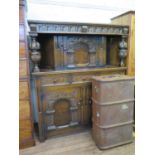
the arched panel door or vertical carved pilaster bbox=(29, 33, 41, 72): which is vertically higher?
vertical carved pilaster bbox=(29, 33, 41, 72)

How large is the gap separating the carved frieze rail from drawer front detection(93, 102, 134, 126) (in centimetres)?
109

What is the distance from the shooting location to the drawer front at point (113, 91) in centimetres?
190

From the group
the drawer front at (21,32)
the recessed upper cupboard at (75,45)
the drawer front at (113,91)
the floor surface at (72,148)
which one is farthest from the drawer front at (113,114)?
the drawer front at (21,32)

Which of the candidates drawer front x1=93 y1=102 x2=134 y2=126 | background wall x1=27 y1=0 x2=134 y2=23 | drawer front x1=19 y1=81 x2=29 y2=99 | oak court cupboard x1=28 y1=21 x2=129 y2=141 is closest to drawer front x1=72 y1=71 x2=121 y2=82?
oak court cupboard x1=28 y1=21 x2=129 y2=141

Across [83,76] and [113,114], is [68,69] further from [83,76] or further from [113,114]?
[113,114]

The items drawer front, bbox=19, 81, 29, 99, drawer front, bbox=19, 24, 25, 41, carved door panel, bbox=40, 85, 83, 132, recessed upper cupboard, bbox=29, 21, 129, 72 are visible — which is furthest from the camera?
carved door panel, bbox=40, 85, 83, 132

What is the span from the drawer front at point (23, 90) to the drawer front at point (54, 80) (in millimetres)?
235

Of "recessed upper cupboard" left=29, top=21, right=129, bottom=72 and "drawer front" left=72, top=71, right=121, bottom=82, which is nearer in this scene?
"recessed upper cupboard" left=29, top=21, right=129, bottom=72

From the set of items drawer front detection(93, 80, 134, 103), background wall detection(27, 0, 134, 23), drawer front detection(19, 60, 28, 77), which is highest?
background wall detection(27, 0, 134, 23)

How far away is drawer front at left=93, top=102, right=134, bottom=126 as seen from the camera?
195cm

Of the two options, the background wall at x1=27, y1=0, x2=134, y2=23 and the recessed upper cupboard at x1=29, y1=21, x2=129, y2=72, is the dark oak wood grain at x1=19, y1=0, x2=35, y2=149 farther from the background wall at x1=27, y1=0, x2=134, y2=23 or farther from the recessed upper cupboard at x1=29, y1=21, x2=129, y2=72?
the background wall at x1=27, y1=0, x2=134, y2=23

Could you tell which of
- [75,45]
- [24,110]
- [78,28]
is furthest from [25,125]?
[78,28]

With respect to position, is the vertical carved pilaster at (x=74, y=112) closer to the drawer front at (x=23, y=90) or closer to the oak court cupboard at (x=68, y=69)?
the oak court cupboard at (x=68, y=69)

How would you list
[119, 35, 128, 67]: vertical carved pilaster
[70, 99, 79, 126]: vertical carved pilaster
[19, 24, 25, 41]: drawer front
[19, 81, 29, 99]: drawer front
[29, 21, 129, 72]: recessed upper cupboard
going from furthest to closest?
[119, 35, 128, 67]: vertical carved pilaster, [70, 99, 79, 126]: vertical carved pilaster, [29, 21, 129, 72]: recessed upper cupboard, [19, 81, 29, 99]: drawer front, [19, 24, 25, 41]: drawer front
